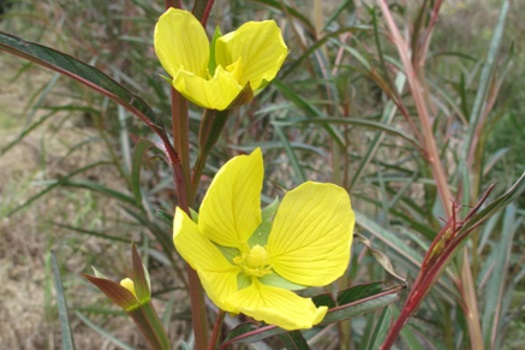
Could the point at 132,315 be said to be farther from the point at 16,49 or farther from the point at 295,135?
the point at 295,135

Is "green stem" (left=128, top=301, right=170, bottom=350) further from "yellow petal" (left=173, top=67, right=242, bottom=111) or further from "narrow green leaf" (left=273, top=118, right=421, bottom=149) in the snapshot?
"narrow green leaf" (left=273, top=118, right=421, bottom=149)

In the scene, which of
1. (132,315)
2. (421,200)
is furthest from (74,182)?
(421,200)

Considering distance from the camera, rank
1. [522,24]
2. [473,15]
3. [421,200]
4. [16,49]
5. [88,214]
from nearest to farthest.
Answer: [16,49] < [421,200] < [88,214] < [522,24] < [473,15]

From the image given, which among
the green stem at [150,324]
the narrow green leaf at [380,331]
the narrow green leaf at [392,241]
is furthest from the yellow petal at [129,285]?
the narrow green leaf at [392,241]

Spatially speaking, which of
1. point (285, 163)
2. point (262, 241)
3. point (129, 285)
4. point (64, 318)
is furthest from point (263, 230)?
point (285, 163)

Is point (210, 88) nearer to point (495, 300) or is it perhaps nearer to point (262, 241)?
point (262, 241)
